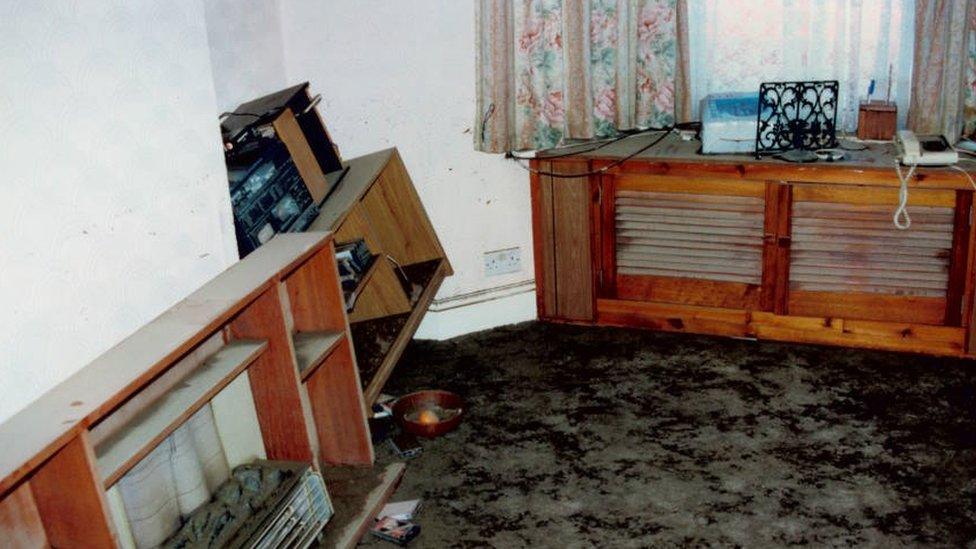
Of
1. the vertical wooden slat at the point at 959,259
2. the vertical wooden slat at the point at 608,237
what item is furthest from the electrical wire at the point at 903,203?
the vertical wooden slat at the point at 608,237

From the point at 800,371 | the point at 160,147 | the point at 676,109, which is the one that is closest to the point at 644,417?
the point at 800,371

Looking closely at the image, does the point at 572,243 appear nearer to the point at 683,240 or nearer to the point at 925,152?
the point at 683,240

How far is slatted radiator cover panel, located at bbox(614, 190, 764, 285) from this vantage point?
337 centimetres

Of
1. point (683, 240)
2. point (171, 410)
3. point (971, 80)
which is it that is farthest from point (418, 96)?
point (971, 80)

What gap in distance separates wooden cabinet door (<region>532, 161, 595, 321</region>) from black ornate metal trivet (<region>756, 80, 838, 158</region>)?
0.65 meters

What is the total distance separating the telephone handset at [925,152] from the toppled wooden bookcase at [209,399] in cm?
187

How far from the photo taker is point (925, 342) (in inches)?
129

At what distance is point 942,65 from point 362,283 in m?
2.07

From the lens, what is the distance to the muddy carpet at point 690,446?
247 centimetres

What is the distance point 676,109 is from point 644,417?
1.26 metres

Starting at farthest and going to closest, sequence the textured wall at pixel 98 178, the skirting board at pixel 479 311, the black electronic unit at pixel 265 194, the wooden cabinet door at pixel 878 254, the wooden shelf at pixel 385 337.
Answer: the skirting board at pixel 479 311, the wooden cabinet door at pixel 878 254, the wooden shelf at pixel 385 337, the black electronic unit at pixel 265 194, the textured wall at pixel 98 178

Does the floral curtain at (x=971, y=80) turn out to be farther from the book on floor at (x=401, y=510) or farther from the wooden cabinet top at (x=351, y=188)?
the book on floor at (x=401, y=510)

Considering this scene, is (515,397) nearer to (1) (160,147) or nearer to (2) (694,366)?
(2) (694,366)

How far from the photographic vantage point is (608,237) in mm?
3562
